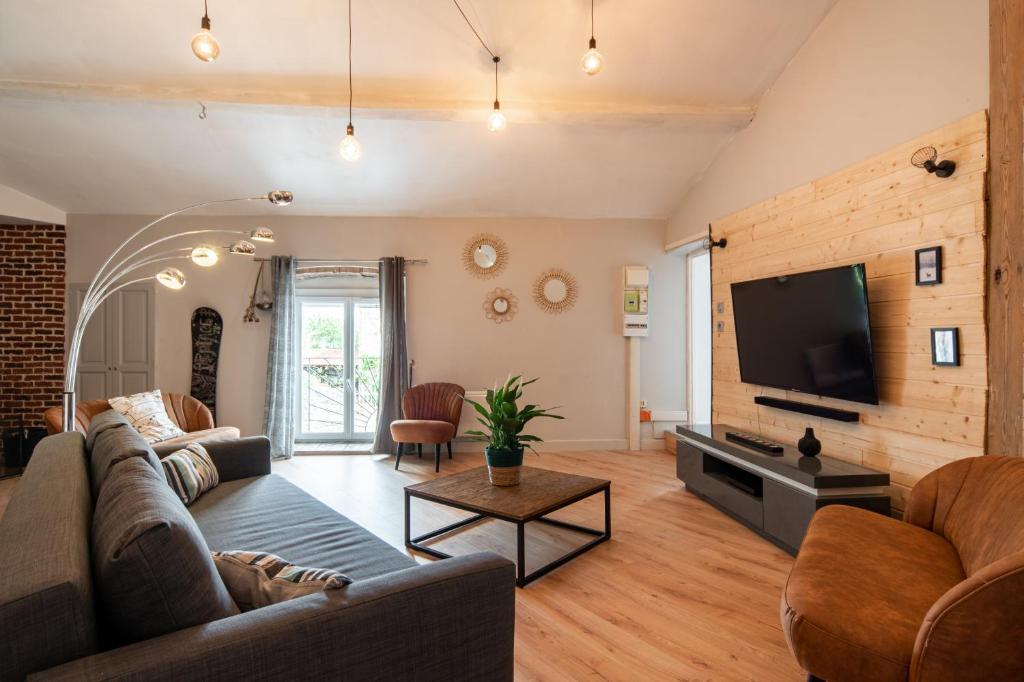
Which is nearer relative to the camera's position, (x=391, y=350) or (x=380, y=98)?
(x=380, y=98)

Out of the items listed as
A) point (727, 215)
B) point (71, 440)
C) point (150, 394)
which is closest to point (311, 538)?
point (71, 440)

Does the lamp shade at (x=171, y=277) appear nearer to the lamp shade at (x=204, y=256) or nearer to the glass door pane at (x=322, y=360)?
the lamp shade at (x=204, y=256)

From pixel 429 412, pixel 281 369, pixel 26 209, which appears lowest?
pixel 429 412

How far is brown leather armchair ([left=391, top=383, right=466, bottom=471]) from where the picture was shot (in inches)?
207

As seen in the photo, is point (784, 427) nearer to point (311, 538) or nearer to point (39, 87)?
point (311, 538)

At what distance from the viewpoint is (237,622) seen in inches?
44.9

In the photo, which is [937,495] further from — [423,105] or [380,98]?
[380,98]

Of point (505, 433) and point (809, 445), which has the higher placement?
point (505, 433)

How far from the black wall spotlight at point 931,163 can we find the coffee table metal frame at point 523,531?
7.71 ft

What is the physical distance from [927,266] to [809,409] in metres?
1.14

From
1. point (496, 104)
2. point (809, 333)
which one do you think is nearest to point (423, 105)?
point (496, 104)

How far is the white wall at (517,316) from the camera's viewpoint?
19.2ft

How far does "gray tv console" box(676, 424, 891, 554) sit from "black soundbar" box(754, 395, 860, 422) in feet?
0.86

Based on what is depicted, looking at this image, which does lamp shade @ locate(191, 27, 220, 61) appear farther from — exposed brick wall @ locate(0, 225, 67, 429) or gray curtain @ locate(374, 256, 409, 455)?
exposed brick wall @ locate(0, 225, 67, 429)
